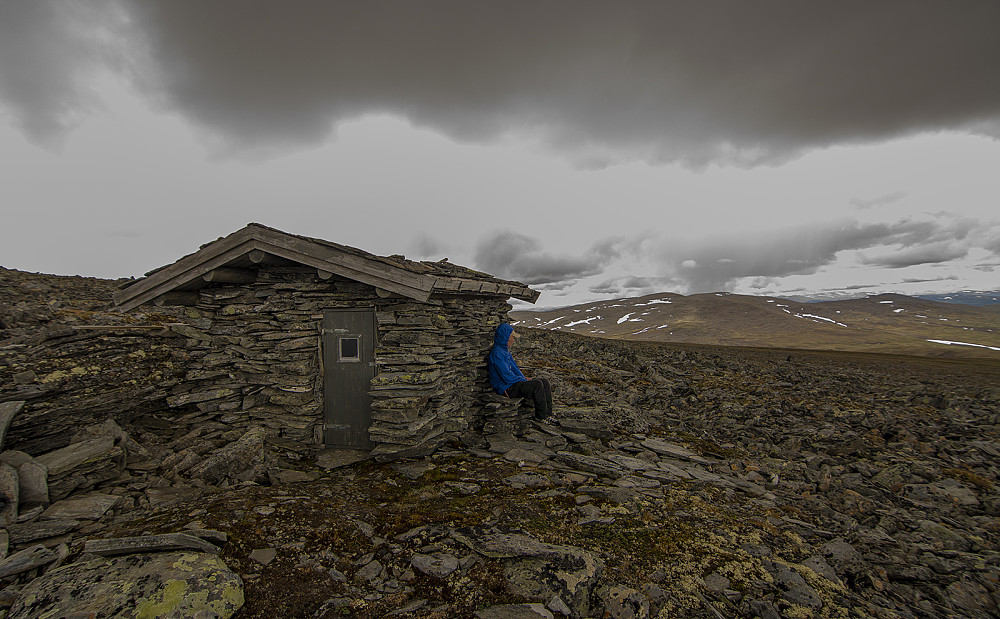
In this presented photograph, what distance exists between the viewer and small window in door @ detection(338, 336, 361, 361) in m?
8.56

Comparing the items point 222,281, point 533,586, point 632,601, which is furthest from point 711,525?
point 222,281

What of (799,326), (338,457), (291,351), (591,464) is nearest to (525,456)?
(591,464)

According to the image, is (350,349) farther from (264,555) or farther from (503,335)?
(264,555)

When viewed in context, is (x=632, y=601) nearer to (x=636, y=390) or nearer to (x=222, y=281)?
(x=222, y=281)

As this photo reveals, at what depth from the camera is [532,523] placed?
5.61m

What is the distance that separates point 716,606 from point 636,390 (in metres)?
11.6

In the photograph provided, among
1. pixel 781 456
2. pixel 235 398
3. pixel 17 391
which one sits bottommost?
pixel 781 456

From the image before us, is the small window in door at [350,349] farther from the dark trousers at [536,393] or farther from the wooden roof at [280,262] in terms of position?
the dark trousers at [536,393]

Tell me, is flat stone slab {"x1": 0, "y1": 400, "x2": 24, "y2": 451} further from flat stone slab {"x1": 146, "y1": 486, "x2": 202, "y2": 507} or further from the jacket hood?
the jacket hood

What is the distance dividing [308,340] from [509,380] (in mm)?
4555

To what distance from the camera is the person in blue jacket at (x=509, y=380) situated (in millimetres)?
10117

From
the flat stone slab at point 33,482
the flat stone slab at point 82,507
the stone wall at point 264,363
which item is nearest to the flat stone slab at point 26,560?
the flat stone slab at point 82,507

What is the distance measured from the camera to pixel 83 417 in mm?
7359

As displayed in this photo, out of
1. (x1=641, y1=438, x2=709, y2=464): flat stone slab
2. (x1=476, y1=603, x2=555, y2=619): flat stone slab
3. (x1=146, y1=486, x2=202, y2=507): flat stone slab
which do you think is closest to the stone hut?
(x1=146, y1=486, x2=202, y2=507): flat stone slab
